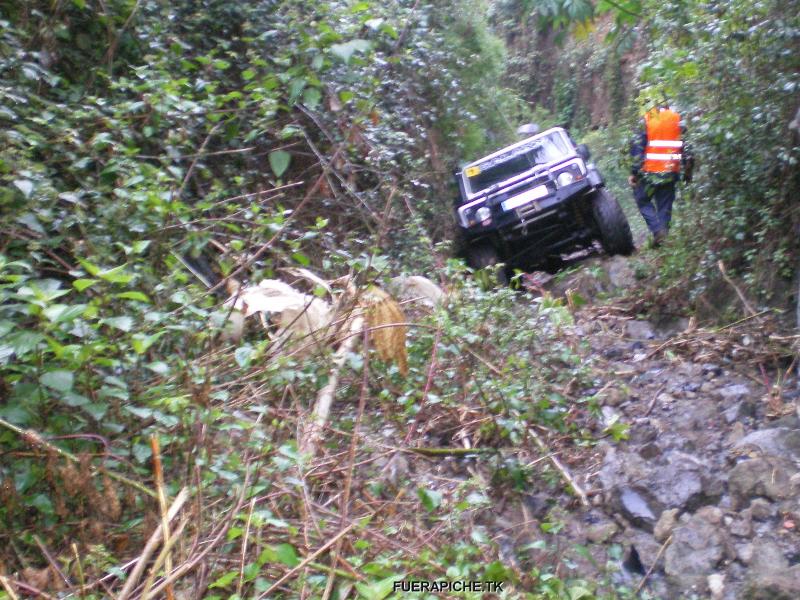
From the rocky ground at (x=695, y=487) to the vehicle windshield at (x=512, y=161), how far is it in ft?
13.7

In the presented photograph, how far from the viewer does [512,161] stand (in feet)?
31.1

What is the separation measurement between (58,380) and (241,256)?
144 centimetres

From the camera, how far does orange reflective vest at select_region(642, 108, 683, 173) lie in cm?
784

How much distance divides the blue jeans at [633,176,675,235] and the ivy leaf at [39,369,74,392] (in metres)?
6.66

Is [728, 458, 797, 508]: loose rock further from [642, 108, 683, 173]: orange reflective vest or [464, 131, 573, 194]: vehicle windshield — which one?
[464, 131, 573, 194]: vehicle windshield

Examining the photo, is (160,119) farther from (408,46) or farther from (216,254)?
(408,46)

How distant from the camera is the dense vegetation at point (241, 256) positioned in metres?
2.52

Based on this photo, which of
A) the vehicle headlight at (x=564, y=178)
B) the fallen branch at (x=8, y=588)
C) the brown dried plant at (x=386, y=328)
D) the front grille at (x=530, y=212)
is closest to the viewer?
the fallen branch at (x=8, y=588)

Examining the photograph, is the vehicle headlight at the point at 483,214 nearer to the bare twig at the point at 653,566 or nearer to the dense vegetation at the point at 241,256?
the dense vegetation at the point at 241,256

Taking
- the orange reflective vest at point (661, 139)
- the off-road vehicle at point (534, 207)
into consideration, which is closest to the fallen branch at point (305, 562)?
the orange reflective vest at point (661, 139)

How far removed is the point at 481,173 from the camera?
9445 millimetres

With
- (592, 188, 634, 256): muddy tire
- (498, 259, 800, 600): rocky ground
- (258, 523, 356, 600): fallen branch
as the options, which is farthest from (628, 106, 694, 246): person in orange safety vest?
(258, 523, 356, 600): fallen branch

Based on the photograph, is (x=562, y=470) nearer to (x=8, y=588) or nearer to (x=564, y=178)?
(x=8, y=588)

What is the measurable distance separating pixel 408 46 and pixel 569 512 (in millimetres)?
5719
